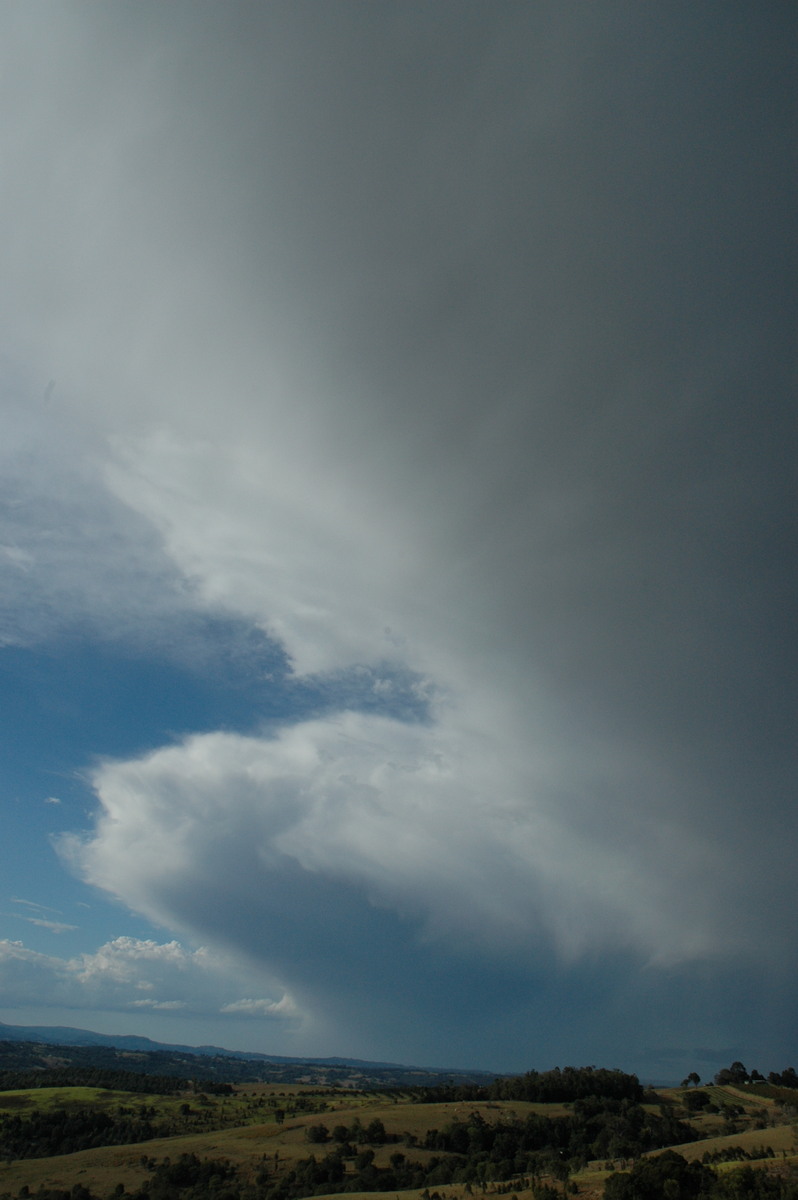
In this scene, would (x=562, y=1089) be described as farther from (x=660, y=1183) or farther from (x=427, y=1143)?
(x=660, y=1183)

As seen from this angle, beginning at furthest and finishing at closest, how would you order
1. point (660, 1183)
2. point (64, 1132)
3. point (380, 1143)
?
point (64, 1132), point (380, 1143), point (660, 1183)

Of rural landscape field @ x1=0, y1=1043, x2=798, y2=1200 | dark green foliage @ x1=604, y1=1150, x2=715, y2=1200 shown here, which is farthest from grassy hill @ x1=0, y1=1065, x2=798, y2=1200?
dark green foliage @ x1=604, y1=1150, x2=715, y2=1200

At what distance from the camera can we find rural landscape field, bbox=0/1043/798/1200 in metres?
66.1

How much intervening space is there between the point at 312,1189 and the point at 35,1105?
99288 mm

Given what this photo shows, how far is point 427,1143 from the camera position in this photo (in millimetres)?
101938

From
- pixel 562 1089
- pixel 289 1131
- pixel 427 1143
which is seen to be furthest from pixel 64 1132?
pixel 562 1089

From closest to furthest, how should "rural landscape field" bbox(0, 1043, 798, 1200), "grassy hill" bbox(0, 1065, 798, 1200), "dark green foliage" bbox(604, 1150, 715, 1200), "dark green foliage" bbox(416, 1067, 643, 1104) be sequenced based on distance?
"dark green foliage" bbox(604, 1150, 715, 1200) → "rural landscape field" bbox(0, 1043, 798, 1200) → "grassy hill" bbox(0, 1065, 798, 1200) → "dark green foliage" bbox(416, 1067, 643, 1104)

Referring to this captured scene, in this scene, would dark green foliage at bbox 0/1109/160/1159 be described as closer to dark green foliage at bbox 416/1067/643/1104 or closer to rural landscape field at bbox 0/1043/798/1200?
rural landscape field at bbox 0/1043/798/1200

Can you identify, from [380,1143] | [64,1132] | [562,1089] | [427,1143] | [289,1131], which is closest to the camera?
[380,1143]

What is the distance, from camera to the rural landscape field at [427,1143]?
217 feet

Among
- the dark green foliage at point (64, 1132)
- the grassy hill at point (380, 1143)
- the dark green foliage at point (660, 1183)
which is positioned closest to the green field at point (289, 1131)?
the grassy hill at point (380, 1143)

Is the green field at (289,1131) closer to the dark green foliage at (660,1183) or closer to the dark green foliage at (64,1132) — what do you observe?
the dark green foliage at (64,1132)

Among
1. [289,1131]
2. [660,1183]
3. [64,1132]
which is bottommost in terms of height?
[64,1132]

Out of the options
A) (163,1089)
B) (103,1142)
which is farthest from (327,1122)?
(163,1089)
